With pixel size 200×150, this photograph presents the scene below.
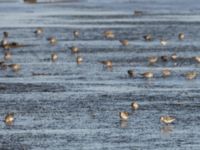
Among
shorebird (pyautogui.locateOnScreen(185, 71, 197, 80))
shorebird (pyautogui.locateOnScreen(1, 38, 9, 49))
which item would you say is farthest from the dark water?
shorebird (pyautogui.locateOnScreen(1, 38, 9, 49))

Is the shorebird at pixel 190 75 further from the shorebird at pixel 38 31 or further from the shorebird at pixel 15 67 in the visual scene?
the shorebird at pixel 38 31

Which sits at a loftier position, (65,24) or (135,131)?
(135,131)

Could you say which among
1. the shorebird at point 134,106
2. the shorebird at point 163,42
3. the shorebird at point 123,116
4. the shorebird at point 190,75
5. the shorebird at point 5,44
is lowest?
the shorebird at point 163,42

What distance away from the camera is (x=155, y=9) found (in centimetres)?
5850

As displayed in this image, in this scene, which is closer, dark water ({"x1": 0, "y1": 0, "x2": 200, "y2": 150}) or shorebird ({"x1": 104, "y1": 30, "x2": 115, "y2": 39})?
dark water ({"x1": 0, "y1": 0, "x2": 200, "y2": 150})

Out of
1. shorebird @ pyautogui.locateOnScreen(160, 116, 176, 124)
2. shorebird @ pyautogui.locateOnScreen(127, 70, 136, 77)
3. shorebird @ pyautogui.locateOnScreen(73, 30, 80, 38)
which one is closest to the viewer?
shorebird @ pyautogui.locateOnScreen(160, 116, 176, 124)

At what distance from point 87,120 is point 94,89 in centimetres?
493

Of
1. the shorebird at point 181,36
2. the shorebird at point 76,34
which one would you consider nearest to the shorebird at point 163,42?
the shorebird at point 181,36

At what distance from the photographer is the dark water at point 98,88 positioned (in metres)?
22.4

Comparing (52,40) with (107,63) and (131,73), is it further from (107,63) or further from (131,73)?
(131,73)

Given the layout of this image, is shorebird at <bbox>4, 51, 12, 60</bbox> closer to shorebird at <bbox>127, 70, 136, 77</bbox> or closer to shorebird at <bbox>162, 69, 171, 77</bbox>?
shorebird at <bbox>127, 70, 136, 77</bbox>

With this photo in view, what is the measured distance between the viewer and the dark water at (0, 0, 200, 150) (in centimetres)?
2242

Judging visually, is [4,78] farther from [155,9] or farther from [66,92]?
[155,9]

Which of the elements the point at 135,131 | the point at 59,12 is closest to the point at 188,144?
the point at 135,131
